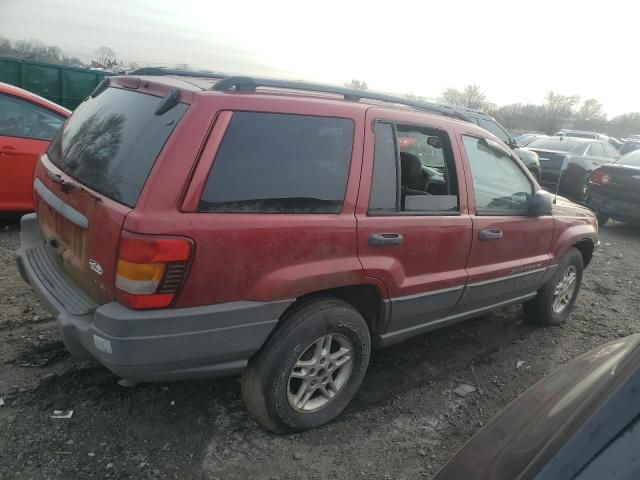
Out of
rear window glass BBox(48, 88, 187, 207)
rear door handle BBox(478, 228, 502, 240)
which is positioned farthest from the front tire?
rear door handle BBox(478, 228, 502, 240)

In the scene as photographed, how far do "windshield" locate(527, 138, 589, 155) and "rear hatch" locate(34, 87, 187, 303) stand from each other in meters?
11.9

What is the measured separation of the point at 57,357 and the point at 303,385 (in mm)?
1669

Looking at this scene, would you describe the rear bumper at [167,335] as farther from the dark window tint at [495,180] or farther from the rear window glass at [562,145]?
the rear window glass at [562,145]

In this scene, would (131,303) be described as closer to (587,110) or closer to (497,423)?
(497,423)

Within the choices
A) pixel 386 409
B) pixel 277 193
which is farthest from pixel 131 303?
pixel 386 409

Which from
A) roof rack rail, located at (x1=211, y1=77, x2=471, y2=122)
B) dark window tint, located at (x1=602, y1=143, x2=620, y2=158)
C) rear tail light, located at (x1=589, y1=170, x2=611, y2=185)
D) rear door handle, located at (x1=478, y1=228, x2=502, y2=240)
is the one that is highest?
roof rack rail, located at (x1=211, y1=77, x2=471, y2=122)

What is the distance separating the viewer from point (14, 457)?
243 cm

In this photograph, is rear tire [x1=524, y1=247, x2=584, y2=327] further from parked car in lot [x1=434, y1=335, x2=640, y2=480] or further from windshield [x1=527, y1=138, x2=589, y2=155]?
windshield [x1=527, y1=138, x2=589, y2=155]

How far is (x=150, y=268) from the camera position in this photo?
215cm

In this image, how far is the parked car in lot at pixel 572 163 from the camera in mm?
11672

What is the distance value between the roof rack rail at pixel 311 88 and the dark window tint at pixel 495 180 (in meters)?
0.28

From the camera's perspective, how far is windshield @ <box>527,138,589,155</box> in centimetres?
→ 1225

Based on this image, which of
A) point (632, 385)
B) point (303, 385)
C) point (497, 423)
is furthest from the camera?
point (303, 385)

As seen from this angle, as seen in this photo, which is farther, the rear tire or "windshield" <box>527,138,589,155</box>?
"windshield" <box>527,138,589,155</box>
